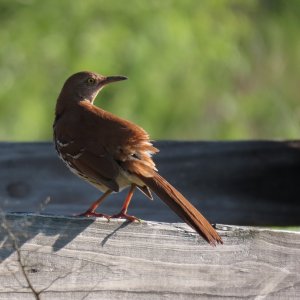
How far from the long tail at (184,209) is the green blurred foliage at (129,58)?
4.46 m

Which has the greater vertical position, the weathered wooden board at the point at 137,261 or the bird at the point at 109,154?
the weathered wooden board at the point at 137,261

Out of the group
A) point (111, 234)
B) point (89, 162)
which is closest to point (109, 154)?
point (89, 162)

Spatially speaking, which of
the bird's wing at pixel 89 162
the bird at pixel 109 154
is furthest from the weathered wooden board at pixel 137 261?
the bird's wing at pixel 89 162

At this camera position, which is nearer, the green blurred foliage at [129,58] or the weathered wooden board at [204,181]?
the weathered wooden board at [204,181]

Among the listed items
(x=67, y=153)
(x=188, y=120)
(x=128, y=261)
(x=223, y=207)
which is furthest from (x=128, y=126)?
(x=188, y=120)

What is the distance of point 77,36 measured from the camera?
823 cm

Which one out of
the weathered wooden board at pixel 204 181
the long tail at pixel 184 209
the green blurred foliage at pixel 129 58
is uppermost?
the long tail at pixel 184 209

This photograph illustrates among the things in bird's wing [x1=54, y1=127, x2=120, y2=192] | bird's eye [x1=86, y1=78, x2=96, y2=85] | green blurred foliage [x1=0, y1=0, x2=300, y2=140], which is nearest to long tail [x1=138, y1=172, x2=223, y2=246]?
bird's wing [x1=54, y1=127, x2=120, y2=192]

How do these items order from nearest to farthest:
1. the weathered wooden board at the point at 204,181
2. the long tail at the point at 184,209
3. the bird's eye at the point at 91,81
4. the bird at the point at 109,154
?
the long tail at the point at 184,209
the bird at the point at 109,154
the weathered wooden board at the point at 204,181
the bird's eye at the point at 91,81

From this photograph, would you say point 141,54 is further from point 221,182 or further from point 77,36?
point 221,182

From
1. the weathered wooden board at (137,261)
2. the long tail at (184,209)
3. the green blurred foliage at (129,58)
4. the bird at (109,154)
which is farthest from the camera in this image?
the green blurred foliage at (129,58)

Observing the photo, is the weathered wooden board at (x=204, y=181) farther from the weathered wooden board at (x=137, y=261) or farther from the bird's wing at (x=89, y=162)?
the weathered wooden board at (x=137, y=261)

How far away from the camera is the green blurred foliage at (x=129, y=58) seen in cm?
822

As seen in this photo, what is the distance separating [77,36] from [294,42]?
2.58m
